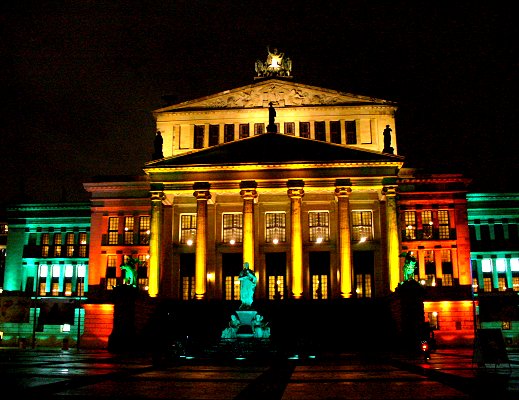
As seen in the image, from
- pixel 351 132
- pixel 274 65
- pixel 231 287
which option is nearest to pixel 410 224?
pixel 351 132

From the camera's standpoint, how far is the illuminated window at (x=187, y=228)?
64.6m

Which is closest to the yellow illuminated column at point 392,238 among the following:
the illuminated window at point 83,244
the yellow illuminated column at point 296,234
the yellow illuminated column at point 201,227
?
the yellow illuminated column at point 296,234

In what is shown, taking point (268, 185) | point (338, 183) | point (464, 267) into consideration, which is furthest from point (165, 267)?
point (464, 267)

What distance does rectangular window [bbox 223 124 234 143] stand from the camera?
214ft

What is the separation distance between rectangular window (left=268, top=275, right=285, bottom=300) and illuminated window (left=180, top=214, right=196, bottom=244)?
8.68m

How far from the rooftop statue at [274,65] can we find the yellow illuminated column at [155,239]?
670 inches

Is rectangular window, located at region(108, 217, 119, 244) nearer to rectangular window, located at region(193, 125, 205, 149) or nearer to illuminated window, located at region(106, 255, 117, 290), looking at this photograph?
illuminated window, located at region(106, 255, 117, 290)

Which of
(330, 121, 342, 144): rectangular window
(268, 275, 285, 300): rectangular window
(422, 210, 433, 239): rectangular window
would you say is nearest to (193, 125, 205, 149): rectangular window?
(330, 121, 342, 144): rectangular window

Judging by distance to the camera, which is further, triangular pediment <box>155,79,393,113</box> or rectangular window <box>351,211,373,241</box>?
triangular pediment <box>155,79,393,113</box>

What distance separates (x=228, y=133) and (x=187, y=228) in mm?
10341

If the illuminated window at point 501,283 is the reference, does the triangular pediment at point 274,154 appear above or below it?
above

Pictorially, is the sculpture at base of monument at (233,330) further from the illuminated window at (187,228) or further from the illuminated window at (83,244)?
the illuminated window at (83,244)

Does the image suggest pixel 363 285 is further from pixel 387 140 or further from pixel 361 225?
pixel 387 140

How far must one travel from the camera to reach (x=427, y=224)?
65.5 m
